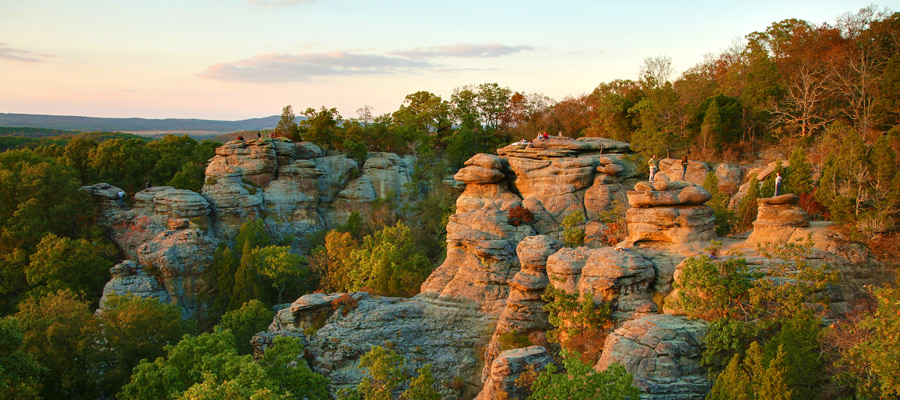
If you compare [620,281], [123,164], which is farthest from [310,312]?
[123,164]

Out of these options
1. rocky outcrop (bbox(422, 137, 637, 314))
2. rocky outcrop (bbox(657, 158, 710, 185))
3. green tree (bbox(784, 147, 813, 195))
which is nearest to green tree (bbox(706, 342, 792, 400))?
green tree (bbox(784, 147, 813, 195))

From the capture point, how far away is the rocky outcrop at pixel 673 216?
82.8 feet

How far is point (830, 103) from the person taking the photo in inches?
1468

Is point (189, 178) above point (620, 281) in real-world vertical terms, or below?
above

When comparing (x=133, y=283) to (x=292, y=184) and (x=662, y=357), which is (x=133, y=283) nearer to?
(x=292, y=184)

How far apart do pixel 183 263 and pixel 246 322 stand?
9463 millimetres

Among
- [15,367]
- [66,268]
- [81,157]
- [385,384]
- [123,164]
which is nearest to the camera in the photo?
[15,367]

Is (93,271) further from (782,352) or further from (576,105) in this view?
(576,105)

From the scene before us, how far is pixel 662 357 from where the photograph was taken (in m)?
18.8

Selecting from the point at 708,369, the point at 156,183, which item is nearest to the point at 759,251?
the point at 708,369

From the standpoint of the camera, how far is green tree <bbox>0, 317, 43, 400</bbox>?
17.8m

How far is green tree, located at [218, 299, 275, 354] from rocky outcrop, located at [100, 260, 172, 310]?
20.9ft

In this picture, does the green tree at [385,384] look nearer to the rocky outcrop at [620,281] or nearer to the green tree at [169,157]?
the rocky outcrop at [620,281]

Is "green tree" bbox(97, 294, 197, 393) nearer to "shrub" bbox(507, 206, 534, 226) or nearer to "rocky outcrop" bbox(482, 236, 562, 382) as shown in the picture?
A: "rocky outcrop" bbox(482, 236, 562, 382)
